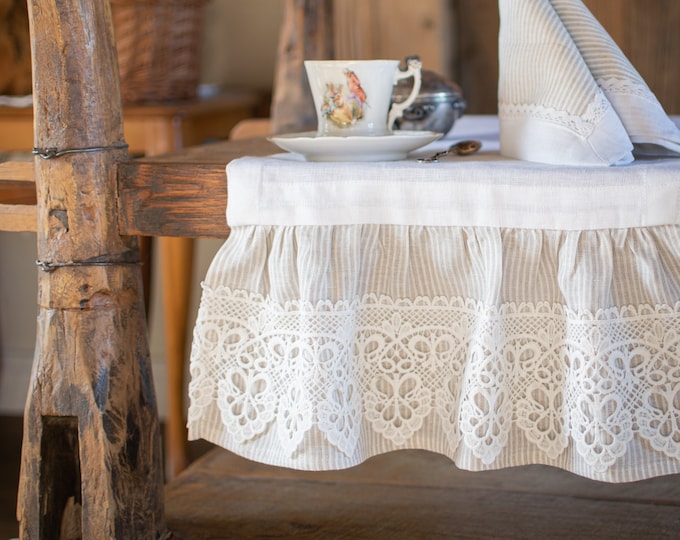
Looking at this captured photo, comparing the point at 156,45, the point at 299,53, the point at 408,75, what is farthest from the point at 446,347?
the point at 156,45

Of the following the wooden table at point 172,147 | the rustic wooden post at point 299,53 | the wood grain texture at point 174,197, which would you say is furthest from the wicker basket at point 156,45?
the wood grain texture at point 174,197

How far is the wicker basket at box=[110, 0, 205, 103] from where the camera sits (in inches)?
66.2

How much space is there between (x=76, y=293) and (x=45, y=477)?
0.20 meters

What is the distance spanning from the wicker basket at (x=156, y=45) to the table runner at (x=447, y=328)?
2.87ft

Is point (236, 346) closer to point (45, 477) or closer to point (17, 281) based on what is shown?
point (45, 477)

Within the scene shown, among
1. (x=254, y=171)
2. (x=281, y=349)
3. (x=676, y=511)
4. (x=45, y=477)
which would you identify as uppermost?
(x=254, y=171)

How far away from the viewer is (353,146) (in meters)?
0.91

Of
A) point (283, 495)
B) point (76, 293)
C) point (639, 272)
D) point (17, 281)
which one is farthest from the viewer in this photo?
point (17, 281)

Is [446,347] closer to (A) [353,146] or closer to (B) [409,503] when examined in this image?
(A) [353,146]

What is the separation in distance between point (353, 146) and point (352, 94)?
0.26 feet

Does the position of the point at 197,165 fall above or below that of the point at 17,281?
above

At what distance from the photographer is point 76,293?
967 mm

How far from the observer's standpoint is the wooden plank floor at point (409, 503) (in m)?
1.12

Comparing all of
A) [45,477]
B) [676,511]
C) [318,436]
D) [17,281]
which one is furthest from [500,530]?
[17,281]
